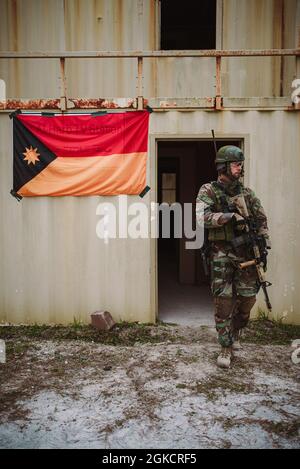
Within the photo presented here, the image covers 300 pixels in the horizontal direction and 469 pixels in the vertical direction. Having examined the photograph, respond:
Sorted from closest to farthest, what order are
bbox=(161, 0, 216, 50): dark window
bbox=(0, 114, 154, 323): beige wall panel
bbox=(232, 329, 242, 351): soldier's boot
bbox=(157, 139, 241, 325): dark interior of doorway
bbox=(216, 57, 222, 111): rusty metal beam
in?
bbox=(232, 329, 242, 351): soldier's boot
bbox=(216, 57, 222, 111): rusty metal beam
bbox=(0, 114, 154, 323): beige wall panel
bbox=(161, 0, 216, 50): dark window
bbox=(157, 139, 241, 325): dark interior of doorway

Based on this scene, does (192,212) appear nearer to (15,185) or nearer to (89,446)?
(15,185)

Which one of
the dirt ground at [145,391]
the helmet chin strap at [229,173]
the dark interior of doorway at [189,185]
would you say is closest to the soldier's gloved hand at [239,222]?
the helmet chin strap at [229,173]

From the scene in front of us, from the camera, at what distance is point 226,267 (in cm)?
411

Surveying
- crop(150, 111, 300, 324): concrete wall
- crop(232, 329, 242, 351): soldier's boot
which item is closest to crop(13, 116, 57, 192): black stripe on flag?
crop(150, 111, 300, 324): concrete wall

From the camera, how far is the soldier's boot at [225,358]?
4.03 metres

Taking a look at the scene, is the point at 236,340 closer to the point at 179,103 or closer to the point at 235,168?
the point at 235,168

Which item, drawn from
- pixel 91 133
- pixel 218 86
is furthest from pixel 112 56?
pixel 218 86

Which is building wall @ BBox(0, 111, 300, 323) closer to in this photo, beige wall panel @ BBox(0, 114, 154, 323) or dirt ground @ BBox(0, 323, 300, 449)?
beige wall panel @ BBox(0, 114, 154, 323)

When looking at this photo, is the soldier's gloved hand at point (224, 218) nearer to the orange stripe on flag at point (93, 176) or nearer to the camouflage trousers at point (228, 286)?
the camouflage trousers at point (228, 286)

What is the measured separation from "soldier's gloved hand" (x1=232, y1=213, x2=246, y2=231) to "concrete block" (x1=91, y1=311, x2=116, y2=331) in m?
2.28

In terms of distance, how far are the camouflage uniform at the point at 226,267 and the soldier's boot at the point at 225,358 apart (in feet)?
0.26

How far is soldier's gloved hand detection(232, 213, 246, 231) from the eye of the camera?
394 centimetres

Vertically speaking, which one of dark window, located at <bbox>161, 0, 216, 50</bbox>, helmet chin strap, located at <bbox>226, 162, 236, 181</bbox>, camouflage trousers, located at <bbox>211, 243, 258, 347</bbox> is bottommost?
camouflage trousers, located at <bbox>211, 243, 258, 347</bbox>

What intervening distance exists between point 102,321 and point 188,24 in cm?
701
